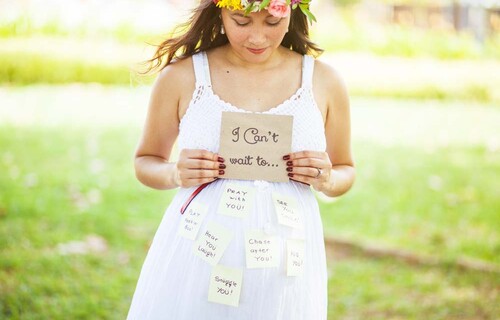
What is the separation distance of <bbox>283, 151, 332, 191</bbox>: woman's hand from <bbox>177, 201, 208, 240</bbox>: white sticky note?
0.89 feet

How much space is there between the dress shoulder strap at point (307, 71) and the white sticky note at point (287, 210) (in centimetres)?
36

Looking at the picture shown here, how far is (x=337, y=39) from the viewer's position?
461 inches

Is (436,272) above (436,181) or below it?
below

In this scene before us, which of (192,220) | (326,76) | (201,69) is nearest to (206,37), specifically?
(201,69)

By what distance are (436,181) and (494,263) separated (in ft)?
5.06

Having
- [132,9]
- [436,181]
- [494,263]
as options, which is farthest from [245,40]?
[132,9]

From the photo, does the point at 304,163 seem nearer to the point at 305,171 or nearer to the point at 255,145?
the point at 305,171

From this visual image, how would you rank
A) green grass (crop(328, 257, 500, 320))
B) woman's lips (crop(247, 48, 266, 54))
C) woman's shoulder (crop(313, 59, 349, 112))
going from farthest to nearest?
green grass (crop(328, 257, 500, 320)), woman's shoulder (crop(313, 59, 349, 112)), woman's lips (crop(247, 48, 266, 54))

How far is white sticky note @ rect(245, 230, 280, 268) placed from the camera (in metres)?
1.96

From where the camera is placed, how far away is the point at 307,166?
198cm

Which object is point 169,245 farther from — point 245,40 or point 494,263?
point 494,263

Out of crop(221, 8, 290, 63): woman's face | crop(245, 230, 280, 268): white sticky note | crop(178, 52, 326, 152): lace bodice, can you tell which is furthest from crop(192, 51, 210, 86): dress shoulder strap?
crop(245, 230, 280, 268): white sticky note

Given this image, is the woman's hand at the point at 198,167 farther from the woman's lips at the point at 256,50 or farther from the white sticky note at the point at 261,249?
the woman's lips at the point at 256,50

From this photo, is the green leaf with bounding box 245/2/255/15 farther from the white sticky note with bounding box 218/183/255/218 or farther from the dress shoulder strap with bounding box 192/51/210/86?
the white sticky note with bounding box 218/183/255/218
